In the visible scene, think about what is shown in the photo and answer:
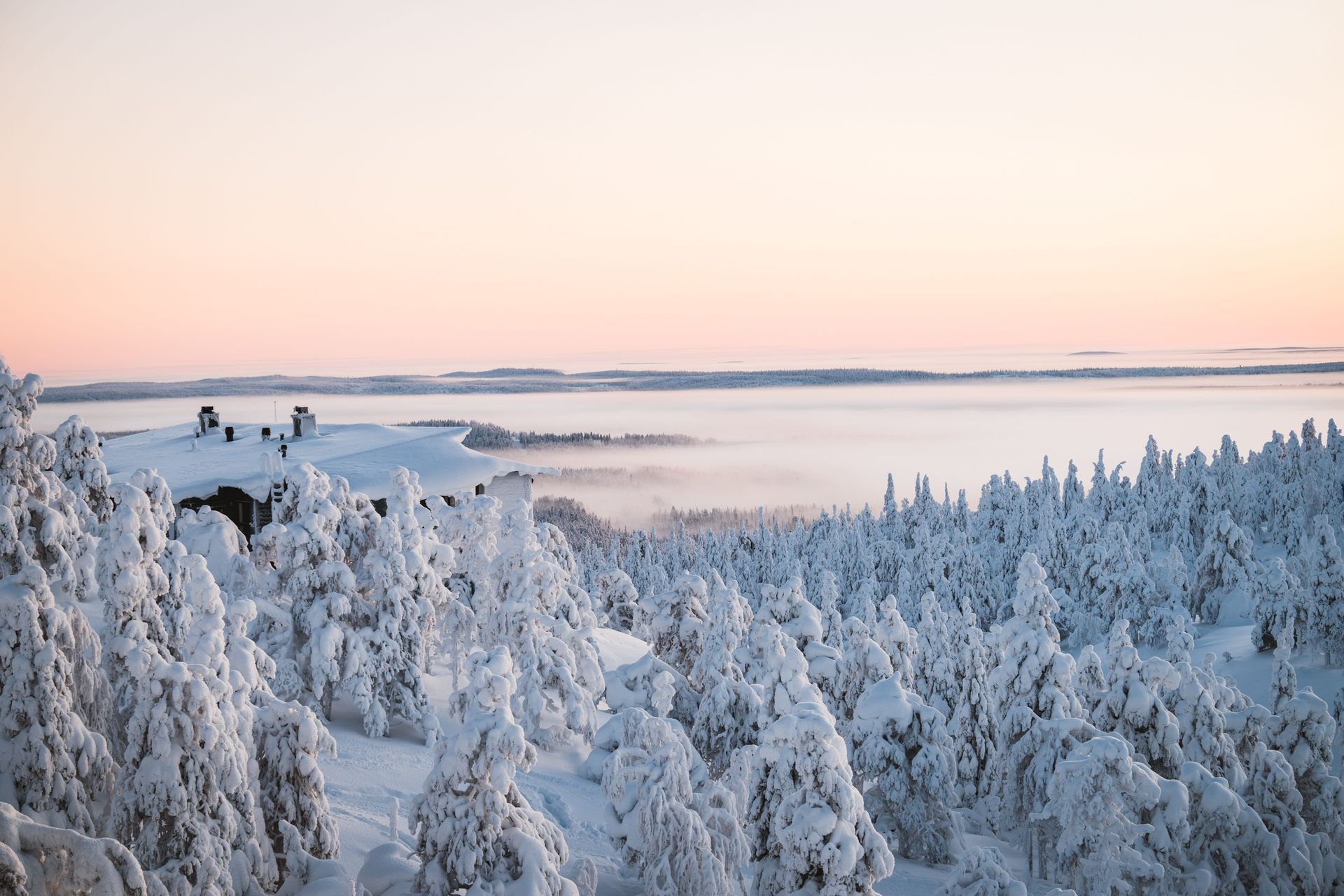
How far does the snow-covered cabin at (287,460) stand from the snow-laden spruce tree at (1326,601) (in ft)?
129

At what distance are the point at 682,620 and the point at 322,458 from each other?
67.8 feet

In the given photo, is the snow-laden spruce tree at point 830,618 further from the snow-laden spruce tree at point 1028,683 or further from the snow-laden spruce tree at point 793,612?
the snow-laden spruce tree at point 1028,683

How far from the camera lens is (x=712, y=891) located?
1401cm

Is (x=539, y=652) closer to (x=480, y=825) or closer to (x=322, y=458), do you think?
(x=480, y=825)

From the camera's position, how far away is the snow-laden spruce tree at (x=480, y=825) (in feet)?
34.4

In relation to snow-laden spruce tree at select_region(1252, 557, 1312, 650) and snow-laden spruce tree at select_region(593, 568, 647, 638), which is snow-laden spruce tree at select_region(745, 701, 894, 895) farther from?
snow-laden spruce tree at select_region(1252, 557, 1312, 650)

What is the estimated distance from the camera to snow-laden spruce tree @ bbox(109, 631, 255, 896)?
1034cm

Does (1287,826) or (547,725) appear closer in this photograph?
(1287,826)

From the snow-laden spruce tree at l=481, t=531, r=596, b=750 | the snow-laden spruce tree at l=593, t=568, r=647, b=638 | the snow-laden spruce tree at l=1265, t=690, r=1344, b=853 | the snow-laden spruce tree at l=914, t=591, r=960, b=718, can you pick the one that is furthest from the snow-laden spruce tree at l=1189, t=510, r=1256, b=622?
the snow-laden spruce tree at l=481, t=531, r=596, b=750

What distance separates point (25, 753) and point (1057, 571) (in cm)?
7301

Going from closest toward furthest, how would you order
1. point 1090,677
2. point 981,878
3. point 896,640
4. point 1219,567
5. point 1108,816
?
point 981,878, point 1108,816, point 1090,677, point 896,640, point 1219,567

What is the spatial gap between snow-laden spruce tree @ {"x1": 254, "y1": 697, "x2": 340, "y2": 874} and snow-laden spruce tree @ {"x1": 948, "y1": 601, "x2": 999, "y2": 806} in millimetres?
20708

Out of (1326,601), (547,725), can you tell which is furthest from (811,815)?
(1326,601)

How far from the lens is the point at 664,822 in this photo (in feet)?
46.2
